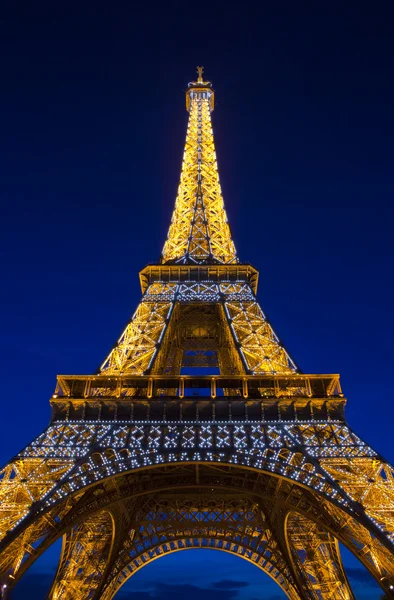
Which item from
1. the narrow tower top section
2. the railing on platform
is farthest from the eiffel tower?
the narrow tower top section

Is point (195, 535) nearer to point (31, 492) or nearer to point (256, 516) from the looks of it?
point (256, 516)

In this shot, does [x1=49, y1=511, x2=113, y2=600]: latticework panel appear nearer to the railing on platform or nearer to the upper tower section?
the railing on platform

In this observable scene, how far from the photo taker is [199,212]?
104ft

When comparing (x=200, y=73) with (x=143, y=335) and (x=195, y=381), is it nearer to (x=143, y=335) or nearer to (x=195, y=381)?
(x=143, y=335)

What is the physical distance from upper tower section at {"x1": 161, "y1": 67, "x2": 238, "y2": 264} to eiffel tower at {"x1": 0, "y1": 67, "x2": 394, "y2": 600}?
0.20 m

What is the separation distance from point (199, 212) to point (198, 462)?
19.8 meters

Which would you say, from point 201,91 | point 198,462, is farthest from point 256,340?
point 201,91

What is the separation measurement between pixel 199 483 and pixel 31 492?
265 inches

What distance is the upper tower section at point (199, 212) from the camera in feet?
94.7

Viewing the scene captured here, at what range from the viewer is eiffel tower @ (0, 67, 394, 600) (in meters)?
14.4

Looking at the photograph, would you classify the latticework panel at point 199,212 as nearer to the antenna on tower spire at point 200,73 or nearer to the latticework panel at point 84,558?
the antenna on tower spire at point 200,73

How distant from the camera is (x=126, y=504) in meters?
22.8

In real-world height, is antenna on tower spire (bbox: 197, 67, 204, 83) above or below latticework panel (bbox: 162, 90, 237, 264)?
above

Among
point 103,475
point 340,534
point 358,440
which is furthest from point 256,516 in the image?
point 103,475
